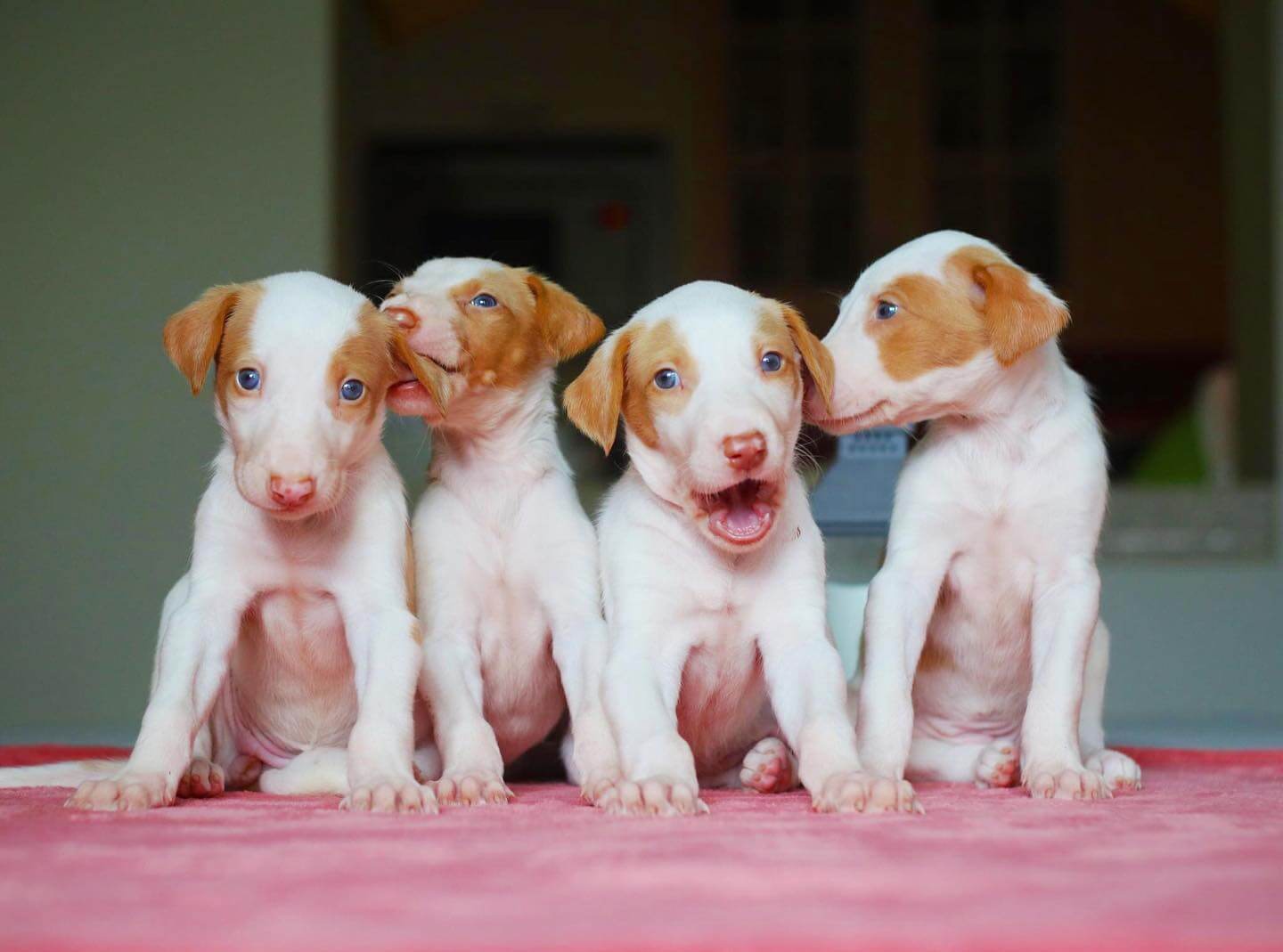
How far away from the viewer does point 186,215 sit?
234 inches

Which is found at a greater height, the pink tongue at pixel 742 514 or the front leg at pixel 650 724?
the pink tongue at pixel 742 514

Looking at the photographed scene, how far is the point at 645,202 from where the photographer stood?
43.8 feet

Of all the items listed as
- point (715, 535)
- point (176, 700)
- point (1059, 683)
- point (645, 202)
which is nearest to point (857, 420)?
point (715, 535)

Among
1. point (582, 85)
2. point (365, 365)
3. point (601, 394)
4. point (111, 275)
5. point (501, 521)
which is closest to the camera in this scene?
point (365, 365)

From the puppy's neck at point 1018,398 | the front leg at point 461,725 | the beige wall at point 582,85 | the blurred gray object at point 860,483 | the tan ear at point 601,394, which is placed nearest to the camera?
the front leg at point 461,725

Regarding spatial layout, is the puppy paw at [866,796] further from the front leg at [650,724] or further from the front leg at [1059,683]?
the front leg at [1059,683]

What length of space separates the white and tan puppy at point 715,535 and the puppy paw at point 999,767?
1.33ft

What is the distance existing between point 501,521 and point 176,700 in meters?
0.90

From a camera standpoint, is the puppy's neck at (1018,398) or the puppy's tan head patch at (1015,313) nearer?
the puppy's tan head patch at (1015,313)

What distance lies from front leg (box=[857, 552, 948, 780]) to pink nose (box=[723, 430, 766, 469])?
22.4 inches

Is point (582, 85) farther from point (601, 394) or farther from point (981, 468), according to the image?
point (601, 394)

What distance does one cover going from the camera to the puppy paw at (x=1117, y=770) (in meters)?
3.19

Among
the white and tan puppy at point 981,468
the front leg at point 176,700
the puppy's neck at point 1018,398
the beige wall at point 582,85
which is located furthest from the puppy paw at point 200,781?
the beige wall at point 582,85

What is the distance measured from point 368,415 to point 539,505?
2.01 feet
